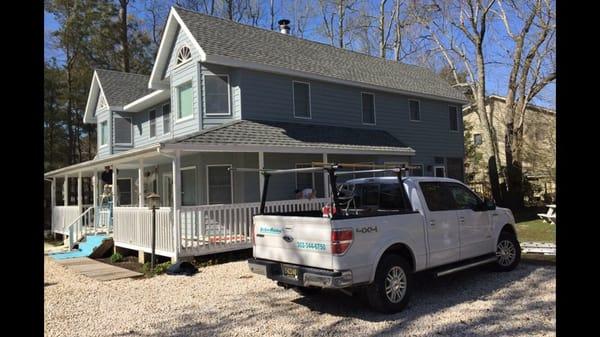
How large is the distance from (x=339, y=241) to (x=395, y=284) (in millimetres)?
1193

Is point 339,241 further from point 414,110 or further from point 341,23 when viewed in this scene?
point 341,23

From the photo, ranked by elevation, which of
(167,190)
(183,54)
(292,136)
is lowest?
(167,190)

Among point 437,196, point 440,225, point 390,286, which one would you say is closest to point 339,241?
point 390,286

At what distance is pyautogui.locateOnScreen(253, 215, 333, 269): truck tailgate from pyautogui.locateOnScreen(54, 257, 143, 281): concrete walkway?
4.88 metres

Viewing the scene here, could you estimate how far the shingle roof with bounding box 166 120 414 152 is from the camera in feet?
41.5

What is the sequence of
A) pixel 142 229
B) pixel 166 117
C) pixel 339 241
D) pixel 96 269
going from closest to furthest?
pixel 339 241 < pixel 96 269 < pixel 142 229 < pixel 166 117

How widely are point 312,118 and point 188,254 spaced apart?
7940mm

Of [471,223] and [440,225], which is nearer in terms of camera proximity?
[440,225]

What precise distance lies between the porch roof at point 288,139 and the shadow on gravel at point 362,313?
5.24 metres

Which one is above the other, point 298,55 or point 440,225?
point 298,55

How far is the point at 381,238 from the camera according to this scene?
6.24 meters

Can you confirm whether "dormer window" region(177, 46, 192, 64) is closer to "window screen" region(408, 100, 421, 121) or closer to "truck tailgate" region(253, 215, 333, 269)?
"window screen" region(408, 100, 421, 121)
